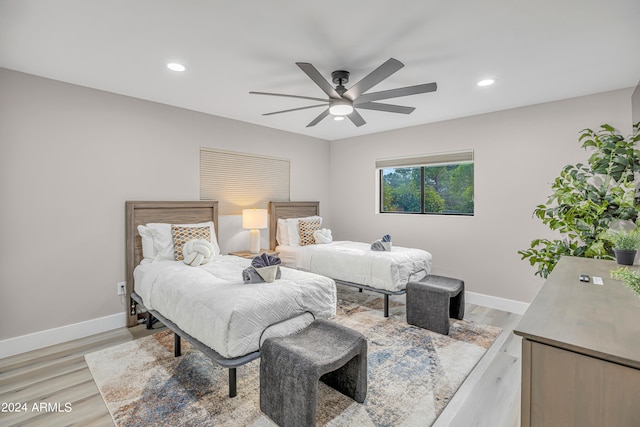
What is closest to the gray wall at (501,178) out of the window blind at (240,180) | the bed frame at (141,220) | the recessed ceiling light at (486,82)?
the recessed ceiling light at (486,82)

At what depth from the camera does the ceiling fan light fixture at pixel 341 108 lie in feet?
8.59

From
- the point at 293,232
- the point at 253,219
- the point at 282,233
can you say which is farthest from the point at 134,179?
the point at 293,232

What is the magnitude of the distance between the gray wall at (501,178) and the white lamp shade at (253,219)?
80.4 inches

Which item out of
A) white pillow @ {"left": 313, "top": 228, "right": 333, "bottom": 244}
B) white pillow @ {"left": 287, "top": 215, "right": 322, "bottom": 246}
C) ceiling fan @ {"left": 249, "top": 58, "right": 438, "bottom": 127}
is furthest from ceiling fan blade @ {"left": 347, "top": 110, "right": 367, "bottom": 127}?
white pillow @ {"left": 287, "top": 215, "right": 322, "bottom": 246}

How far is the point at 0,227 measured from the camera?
2650 mm

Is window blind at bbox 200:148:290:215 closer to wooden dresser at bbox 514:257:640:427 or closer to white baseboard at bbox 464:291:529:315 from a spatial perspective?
white baseboard at bbox 464:291:529:315

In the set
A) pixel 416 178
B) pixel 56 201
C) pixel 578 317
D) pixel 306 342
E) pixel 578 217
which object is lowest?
pixel 306 342

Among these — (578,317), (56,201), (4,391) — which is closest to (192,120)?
(56,201)

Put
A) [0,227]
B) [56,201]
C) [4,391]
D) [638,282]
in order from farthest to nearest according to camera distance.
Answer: [56,201] → [0,227] → [4,391] → [638,282]

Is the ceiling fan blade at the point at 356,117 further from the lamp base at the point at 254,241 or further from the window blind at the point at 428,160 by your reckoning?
the lamp base at the point at 254,241

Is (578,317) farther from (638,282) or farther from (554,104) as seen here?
(554,104)

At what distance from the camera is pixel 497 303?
12.8ft

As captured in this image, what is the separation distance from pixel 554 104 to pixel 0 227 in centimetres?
574

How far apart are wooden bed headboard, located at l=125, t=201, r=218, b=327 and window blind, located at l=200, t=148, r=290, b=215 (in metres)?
0.35
